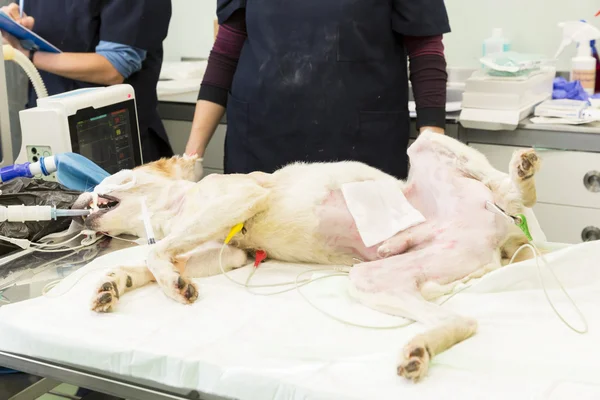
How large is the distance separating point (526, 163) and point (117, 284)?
87 centimetres

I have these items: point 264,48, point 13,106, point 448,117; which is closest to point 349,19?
point 264,48

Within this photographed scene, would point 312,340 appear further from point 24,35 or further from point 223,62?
point 24,35

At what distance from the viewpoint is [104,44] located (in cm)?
237

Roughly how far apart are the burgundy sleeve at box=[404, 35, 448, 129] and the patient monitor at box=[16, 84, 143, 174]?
2.85ft

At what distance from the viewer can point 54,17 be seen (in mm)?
2436

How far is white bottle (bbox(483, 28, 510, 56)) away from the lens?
2713mm

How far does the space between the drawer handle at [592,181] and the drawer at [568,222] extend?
76 mm

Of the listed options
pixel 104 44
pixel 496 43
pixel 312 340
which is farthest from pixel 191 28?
pixel 312 340

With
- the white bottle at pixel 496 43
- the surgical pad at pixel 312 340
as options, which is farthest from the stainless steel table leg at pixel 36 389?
the white bottle at pixel 496 43

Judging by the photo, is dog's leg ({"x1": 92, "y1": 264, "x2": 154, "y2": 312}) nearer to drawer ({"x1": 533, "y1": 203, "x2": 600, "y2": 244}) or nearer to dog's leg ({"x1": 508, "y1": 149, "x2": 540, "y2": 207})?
dog's leg ({"x1": 508, "y1": 149, "x2": 540, "y2": 207})

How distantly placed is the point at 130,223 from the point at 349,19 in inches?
32.3

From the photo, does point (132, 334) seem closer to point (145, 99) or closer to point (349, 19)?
point (349, 19)

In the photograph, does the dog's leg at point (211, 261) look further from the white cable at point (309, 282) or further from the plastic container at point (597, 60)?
the plastic container at point (597, 60)

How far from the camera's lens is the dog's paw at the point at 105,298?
1.31 meters
